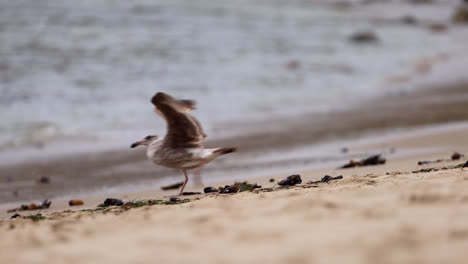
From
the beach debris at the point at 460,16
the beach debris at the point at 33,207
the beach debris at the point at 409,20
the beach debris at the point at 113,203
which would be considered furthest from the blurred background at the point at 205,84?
the beach debris at the point at 460,16

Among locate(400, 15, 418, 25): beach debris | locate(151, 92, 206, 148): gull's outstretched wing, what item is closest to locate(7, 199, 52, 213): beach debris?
locate(151, 92, 206, 148): gull's outstretched wing

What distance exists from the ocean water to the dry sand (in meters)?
6.00

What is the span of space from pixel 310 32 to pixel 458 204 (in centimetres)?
1928

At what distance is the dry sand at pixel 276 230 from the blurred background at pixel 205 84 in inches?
110

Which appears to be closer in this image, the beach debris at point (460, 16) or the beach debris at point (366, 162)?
the beach debris at point (366, 162)

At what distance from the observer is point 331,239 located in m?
3.54

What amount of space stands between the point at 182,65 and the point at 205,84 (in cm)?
176

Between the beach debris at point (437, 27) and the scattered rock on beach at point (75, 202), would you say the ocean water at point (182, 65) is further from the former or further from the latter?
the scattered rock on beach at point (75, 202)

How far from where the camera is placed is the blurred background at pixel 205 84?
912cm

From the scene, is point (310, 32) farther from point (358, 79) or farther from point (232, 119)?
point (232, 119)

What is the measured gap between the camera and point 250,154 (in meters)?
9.18

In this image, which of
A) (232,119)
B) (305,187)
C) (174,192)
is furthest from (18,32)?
(305,187)

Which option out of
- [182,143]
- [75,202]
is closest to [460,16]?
[182,143]

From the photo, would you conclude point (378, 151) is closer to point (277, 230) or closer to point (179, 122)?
point (179, 122)
